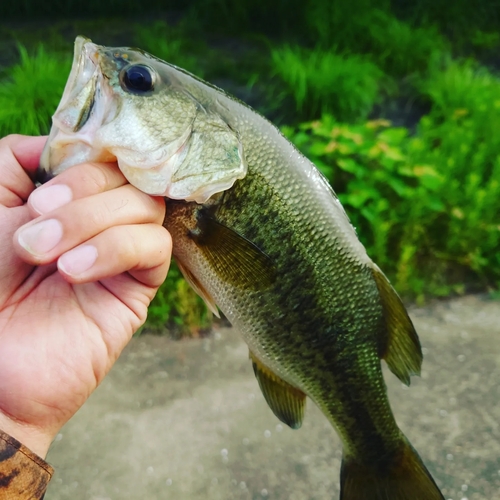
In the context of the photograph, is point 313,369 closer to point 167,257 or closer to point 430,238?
point 167,257

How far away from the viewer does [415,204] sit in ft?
12.2

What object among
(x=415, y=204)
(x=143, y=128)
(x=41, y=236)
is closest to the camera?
(x=41, y=236)

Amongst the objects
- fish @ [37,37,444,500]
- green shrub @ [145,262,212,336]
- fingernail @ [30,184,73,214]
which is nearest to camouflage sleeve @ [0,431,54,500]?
fingernail @ [30,184,73,214]

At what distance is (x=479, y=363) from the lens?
3.38m

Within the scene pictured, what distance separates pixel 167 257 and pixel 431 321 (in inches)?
117

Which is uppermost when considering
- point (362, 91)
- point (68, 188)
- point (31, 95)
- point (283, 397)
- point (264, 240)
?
point (68, 188)

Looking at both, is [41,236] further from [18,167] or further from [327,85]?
[327,85]

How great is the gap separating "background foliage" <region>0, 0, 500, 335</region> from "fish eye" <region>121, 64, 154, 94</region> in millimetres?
2294

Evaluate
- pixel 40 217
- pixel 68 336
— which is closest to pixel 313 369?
pixel 68 336

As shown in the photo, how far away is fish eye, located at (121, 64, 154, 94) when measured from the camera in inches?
44.8

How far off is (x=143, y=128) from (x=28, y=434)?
0.73 m

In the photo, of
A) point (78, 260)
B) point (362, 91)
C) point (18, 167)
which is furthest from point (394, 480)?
point (362, 91)

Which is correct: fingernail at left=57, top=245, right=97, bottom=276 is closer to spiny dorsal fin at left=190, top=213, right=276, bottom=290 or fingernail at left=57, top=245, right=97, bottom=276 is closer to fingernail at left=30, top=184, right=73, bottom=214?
fingernail at left=30, top=184, right=73, bottom=214

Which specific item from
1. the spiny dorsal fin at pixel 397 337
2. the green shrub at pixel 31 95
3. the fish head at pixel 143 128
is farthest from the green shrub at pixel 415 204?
the fish head at pixel 143 128
